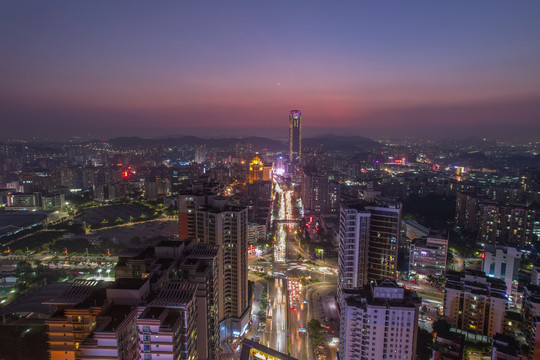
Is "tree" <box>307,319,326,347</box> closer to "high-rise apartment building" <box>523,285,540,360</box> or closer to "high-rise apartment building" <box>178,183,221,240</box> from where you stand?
"high-rise apartment building" <box>178,183,221,240</box>

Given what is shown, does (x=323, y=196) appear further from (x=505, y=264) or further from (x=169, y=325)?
(x=169, y=325)

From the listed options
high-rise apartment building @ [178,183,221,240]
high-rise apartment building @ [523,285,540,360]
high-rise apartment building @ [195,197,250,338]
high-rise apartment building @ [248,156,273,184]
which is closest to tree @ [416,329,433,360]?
high-rise apartment building @ [523,285,540,360]

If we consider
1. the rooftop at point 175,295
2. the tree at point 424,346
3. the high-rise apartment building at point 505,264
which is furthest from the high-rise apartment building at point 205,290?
the high-rise apartment building at point 505,264

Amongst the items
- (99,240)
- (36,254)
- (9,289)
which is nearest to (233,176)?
(99,240)

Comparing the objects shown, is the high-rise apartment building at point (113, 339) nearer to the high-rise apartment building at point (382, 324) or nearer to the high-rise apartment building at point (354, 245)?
the high-rise apartment building at point (382, 324)

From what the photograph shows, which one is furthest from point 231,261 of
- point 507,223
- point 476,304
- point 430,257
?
point 507,223

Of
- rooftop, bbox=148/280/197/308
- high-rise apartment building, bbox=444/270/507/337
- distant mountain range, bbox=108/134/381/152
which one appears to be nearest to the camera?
rooftop, bbox=148/280/197/308

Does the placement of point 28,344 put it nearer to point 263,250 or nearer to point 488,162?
point 263,250
